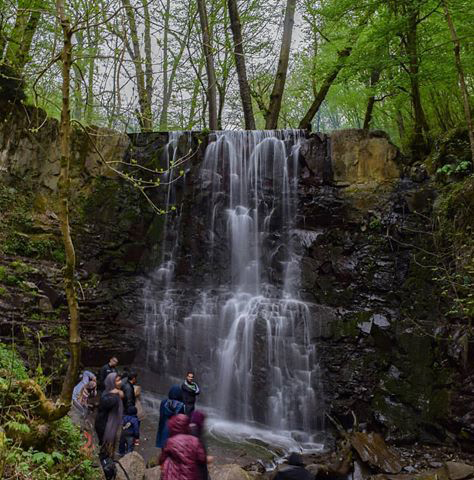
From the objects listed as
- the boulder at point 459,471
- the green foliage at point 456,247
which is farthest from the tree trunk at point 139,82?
the boulder at point 459,471

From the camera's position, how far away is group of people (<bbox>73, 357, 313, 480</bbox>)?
336 centimetres

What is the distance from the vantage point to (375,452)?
24.1 ft

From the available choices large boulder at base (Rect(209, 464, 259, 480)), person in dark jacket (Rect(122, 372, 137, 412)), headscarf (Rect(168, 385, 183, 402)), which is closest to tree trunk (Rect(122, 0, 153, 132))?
headscarf (Rect(168, 385, 183, 402))

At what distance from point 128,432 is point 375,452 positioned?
13.8ft

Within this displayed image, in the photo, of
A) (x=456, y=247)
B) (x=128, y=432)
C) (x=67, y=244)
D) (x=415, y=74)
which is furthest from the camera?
(x=415, y=74)

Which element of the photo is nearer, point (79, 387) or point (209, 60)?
point (79, 387)

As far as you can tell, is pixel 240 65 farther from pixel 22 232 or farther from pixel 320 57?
pixel 22 232

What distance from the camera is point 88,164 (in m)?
12.0

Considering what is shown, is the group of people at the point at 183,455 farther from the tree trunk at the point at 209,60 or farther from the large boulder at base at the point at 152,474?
the tree trunk at the point at 209,60

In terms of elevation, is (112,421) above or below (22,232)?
below

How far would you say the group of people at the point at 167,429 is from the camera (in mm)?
3361

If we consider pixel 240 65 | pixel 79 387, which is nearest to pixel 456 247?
pixel 79 387

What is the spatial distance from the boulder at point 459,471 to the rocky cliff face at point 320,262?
1294 millimetres

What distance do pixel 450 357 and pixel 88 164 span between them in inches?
398
